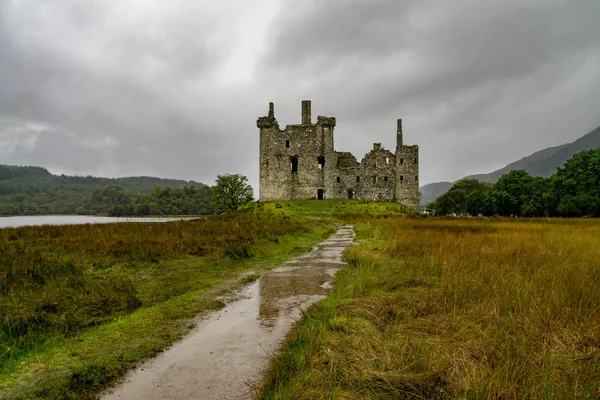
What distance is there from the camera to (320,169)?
50.5 metres

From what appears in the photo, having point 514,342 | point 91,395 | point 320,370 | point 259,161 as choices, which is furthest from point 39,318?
point 259,161


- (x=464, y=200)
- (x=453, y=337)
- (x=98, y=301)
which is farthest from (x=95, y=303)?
(x=464, y=200)

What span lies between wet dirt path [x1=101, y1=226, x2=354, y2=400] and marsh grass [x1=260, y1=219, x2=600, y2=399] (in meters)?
0.34

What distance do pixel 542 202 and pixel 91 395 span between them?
63.9 meters

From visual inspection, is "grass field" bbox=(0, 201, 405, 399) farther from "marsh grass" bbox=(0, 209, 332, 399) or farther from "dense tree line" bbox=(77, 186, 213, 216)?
"dense tree line" bbox=(77, 186, 213, 216)

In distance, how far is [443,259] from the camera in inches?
337

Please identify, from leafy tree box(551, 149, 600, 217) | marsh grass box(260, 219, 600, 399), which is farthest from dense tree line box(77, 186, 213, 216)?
marsh grass box(260, 219, 600, 399)

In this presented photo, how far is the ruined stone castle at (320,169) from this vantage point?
49781 mm

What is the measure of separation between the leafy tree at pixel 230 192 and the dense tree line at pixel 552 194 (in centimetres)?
4558

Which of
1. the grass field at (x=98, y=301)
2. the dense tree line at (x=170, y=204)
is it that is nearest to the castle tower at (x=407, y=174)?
the grass field at (x=98, y=301)

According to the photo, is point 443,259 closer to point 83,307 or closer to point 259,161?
point 83,307

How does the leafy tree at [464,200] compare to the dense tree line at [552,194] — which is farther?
the leafy tree at [464,200]

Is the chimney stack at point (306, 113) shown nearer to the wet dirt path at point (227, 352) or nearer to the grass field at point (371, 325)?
the grass field at point (371, 325)

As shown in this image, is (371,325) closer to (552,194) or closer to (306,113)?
(306,113)
